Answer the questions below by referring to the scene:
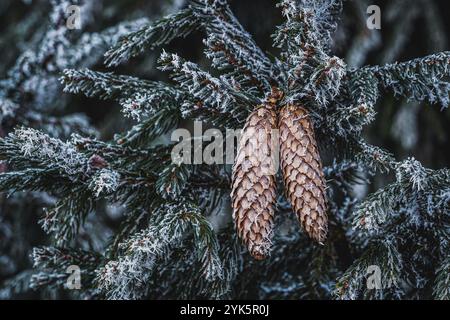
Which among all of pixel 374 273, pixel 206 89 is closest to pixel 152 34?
pixel 206 89

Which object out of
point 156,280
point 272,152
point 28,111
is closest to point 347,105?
point 272,152

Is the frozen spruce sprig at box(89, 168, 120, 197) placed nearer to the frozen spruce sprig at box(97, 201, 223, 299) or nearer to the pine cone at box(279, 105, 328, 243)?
the frozen spruce sprig at box(97, 201, 223, 299)

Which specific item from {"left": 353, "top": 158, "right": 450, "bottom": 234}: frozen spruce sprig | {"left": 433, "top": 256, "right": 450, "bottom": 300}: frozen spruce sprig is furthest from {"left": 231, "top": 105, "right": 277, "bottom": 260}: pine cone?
{"left": 433, "top": 256, "right": 450, "bottom": 300}: frozen spruce sprig

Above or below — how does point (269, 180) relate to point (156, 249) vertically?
above

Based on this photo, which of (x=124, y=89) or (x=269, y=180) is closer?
(x=269, y=180)

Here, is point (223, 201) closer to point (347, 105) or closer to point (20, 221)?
point (347, 105)

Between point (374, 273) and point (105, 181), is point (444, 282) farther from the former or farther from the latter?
point (105, 181)

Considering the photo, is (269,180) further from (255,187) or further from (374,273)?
(374,273)

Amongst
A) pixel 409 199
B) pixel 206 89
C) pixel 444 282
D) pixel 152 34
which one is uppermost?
pixel 152 34
